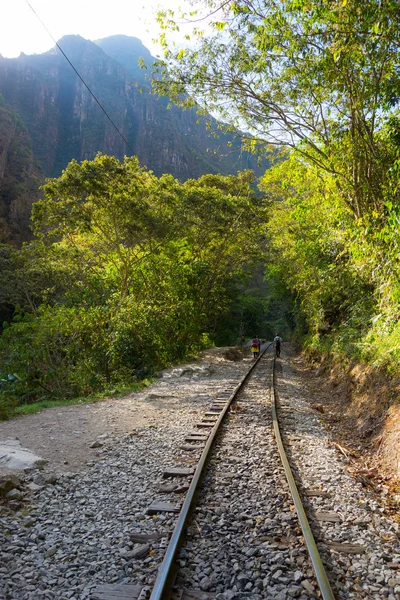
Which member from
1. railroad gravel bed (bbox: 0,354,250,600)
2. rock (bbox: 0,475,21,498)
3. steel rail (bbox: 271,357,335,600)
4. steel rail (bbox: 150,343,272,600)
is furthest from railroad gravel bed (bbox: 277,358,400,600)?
rock (bbox: 0,475,21,498)

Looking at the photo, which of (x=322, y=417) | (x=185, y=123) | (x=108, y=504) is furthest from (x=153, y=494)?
(x=185, y=123)

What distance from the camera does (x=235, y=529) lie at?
381cm

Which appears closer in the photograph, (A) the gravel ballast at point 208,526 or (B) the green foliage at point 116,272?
(A) the gravel ballast at point 208,526

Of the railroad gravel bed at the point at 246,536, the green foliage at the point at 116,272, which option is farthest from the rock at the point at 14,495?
the green foliage at the point at 116,272

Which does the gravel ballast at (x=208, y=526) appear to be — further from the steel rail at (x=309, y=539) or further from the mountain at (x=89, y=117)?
the mountain at (x=89, y=117)

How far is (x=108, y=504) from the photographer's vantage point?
439cm

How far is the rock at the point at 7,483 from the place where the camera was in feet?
14.6

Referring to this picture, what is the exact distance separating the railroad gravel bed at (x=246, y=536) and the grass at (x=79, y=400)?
5.41m

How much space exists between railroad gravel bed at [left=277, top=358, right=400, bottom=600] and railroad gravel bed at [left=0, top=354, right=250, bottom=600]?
1.49m

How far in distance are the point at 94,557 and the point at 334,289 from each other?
13.5 metres

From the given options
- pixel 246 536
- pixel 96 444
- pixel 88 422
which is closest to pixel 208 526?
pixel 246 536

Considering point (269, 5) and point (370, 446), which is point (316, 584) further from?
point (269, 5)

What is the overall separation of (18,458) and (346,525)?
4.22 meters

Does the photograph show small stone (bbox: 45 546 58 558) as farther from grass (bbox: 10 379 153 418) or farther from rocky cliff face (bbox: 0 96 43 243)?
rocky cliff face (bbox: 0 96 43 243)
